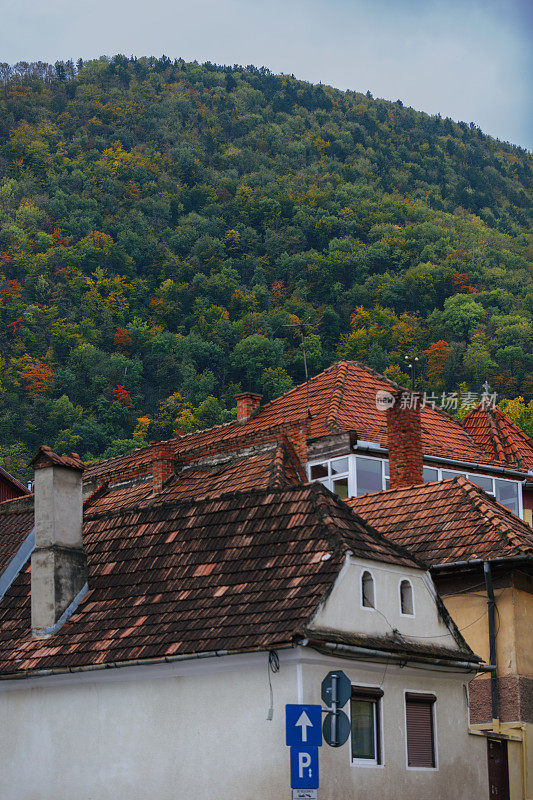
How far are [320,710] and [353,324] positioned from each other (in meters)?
106

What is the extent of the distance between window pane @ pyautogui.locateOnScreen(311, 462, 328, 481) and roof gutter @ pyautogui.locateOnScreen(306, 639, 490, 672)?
1225 cm

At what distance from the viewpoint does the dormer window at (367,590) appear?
19531mm

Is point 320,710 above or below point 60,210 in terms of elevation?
below

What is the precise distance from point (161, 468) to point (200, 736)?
15.7 meters

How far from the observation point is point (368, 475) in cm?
3356

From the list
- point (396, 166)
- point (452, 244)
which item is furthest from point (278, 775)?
point (396, 166)

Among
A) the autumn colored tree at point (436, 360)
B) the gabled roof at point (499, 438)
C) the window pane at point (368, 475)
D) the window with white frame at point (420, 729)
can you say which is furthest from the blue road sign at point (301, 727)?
the autumn colored tree at point (436, 360)

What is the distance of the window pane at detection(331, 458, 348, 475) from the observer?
→ 33375mm

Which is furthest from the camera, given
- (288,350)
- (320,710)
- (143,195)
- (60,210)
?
(143,195)

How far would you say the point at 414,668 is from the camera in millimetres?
20094

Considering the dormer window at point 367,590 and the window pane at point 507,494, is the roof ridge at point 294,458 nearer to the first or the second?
the window pane at point 507,494

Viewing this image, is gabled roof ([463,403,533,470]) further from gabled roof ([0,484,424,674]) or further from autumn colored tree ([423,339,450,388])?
autumn colored tree ([423,339,450,388])

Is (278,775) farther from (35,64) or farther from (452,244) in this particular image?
(35,64)

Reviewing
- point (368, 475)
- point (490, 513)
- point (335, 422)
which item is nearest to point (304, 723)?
point (490, 513)
